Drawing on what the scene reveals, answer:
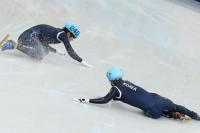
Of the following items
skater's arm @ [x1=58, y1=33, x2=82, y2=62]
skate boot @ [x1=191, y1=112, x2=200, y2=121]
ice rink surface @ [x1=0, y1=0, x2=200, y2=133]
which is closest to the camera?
ice rink surface @ [x1=0, y1=0, x2=200, y2=133]

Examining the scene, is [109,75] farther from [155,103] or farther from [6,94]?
[6,94]

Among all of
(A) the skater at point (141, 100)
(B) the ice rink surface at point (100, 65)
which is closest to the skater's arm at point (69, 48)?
(B) the ice rink surface at point (100, 65)

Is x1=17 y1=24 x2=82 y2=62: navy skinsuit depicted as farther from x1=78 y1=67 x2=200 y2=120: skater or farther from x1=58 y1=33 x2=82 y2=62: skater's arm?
x1=78 y1=67 x2=200 y2=120: skater

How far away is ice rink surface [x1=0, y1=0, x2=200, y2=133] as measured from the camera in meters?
6.02

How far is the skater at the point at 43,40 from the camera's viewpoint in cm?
786

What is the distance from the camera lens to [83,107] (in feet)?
21.0

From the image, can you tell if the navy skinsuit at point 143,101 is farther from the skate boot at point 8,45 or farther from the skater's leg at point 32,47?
the skate boot at point 8,45

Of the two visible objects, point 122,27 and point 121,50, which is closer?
point 121,50

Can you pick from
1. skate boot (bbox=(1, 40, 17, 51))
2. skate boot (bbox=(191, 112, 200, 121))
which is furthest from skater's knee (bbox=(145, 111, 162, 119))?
skate boot (bbox=(1, 40, 17, 51))

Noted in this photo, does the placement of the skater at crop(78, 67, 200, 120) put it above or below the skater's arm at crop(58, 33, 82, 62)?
above

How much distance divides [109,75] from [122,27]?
359 centimetres

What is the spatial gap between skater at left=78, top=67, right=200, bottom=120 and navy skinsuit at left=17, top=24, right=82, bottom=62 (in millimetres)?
1341

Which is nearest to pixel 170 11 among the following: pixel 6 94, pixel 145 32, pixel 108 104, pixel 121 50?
pixel 145 32

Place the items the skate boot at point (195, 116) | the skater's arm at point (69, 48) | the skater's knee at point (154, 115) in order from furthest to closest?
Result: the skater's arm at point (69, 48)
the skate boot at point (195, 116)
the skater's knee at point (154, 115)
